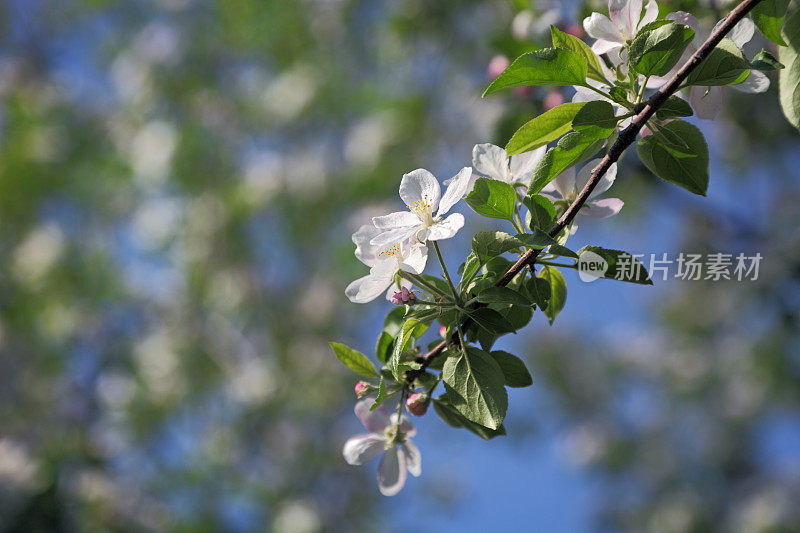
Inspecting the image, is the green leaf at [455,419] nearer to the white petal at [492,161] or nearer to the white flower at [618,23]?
the white petal at [492,161]

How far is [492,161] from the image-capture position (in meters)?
0.56

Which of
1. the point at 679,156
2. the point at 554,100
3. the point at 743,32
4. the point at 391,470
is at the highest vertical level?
the point at 554,100

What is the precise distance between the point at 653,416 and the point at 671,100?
4189 millimetres

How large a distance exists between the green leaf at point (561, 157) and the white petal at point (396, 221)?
0.32 ft

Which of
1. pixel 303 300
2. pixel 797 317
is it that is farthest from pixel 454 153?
pixel 797 317

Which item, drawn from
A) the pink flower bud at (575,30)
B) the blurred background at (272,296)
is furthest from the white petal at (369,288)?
the blurred background at (272,296)

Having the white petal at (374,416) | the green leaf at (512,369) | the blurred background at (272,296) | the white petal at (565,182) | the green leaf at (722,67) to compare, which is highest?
the blurred background at (272,296)

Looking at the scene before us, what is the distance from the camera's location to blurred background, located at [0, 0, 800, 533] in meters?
3.15

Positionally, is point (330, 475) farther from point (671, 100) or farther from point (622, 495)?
point (671, 100)

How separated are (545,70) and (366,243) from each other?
20cm

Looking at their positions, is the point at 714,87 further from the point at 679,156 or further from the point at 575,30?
the point at 575,30

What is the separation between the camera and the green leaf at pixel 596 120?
48 centimetres

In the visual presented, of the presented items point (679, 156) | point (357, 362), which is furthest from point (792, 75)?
point (357, 362)

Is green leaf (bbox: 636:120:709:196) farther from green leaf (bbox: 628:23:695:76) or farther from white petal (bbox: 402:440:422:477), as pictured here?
white petal (bbox: 402:440:422:477)
